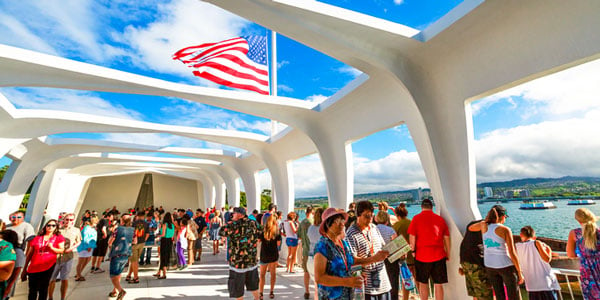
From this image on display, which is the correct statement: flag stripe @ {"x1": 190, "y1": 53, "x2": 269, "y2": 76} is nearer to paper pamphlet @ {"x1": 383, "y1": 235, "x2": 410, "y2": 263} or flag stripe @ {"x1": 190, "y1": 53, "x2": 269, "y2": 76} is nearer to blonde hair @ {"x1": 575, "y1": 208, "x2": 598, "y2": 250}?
paper pamphlet @ {"x1": 383, "y1": 235, "x2": 410, "y2": 263}

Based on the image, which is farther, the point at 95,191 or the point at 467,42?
the point at 95,191

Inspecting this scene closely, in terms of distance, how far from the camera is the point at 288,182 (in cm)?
1193

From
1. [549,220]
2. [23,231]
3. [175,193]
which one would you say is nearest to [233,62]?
[23,231]

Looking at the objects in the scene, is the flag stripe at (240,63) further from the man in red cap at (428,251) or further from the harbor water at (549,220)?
the harbor water at (549,220)

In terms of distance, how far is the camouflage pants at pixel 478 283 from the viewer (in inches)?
151

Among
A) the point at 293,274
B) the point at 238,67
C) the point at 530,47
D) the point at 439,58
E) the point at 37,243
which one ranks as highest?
the point at 238,67

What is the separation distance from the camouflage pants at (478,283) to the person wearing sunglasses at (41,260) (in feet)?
19.5

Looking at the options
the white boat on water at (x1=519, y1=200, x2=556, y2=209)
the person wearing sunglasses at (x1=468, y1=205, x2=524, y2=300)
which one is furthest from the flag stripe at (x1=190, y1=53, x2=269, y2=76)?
the white boat on water at (x1=519, y1=200, x2=556, y2=209)

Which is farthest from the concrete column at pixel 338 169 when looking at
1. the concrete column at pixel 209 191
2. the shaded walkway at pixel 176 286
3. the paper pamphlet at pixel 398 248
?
the concrete column at pixel 209 191

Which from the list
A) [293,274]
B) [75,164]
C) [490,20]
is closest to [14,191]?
[75,164]

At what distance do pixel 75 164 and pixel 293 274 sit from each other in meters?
16.6

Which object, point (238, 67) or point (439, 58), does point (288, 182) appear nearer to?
point (238, 67)

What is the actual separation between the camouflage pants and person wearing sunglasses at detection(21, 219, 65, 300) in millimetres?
5957

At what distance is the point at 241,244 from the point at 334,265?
7.17ft
